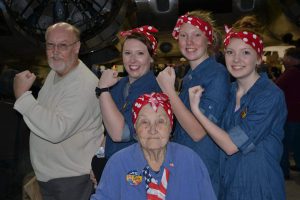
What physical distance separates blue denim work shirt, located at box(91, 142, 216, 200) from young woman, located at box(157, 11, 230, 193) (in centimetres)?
34

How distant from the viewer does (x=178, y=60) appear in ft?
35.3

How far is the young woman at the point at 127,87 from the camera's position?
2250 millimetres

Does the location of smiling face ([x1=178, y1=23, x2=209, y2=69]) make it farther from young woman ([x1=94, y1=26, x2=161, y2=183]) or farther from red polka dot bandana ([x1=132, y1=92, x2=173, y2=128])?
red polka dot bandana ([x1=132, y1=92, x2=173, y2=128])

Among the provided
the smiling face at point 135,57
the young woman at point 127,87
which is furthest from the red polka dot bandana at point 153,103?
the smiling face at point 135,57

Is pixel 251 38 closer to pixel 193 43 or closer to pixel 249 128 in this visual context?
pixel 193 43

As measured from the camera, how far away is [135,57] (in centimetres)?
237

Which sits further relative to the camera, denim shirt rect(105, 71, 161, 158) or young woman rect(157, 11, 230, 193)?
denim shirt rect(105, 71, 161, 158)

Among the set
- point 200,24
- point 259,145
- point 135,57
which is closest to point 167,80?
point 135,57

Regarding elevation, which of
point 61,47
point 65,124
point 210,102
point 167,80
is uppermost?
point 61,47

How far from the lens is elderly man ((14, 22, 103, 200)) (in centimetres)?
248

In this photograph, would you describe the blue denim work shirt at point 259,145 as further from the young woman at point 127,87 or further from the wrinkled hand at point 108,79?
the wrinkled hand at point 108,79

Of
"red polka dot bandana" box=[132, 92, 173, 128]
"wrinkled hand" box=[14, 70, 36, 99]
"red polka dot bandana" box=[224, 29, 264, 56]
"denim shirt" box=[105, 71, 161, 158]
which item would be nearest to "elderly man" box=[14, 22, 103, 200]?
"wrinkled hand" box=[14, 70, 36, 99]

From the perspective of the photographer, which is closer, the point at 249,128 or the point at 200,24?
the point at 249,128

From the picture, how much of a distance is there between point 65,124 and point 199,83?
2.47 ft
